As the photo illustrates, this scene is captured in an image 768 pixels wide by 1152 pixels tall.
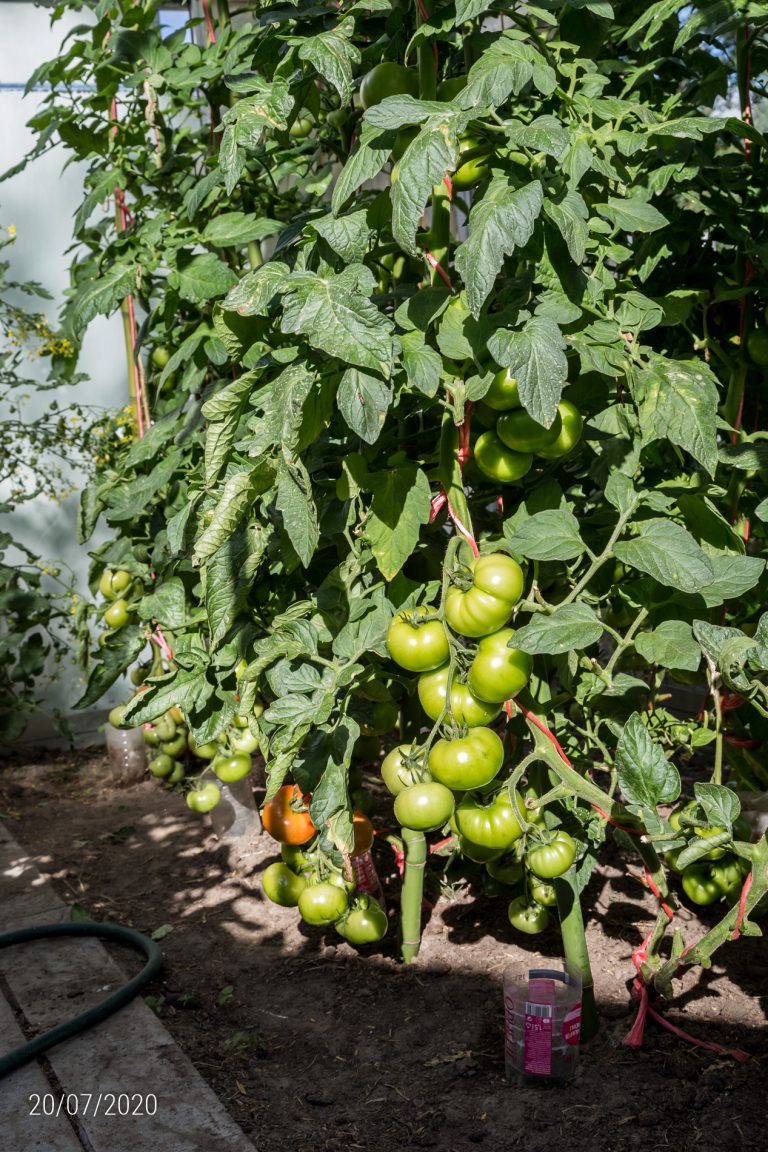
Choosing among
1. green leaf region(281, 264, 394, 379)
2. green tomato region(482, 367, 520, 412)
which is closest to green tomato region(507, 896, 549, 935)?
green tomato region(482, 367, 520, 412)

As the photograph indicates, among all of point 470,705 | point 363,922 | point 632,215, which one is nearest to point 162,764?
point 363,922

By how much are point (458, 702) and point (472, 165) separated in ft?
2.41

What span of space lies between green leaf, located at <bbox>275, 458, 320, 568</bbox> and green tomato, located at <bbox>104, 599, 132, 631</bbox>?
102 cm

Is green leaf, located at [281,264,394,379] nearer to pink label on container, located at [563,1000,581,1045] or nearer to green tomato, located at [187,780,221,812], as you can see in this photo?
pink label on container, located at [563,1000,581,1045]

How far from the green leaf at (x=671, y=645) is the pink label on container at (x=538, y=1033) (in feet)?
1.82

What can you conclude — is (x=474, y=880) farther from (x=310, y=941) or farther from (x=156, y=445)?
(x=156, y=445)

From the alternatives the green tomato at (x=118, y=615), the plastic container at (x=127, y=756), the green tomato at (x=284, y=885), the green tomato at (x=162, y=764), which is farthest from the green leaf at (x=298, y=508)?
the plastic container at (x=127, y=756)

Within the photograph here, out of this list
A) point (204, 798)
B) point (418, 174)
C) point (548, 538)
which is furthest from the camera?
point (204, 798)

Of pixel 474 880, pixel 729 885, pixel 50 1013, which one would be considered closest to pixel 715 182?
pixel 729 885

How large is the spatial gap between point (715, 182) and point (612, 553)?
698 mm

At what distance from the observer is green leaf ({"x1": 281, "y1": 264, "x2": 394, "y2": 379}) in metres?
1.29

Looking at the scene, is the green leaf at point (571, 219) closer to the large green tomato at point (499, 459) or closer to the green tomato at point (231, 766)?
the large green tomato at point (499, 459)

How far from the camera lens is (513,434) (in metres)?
1.42

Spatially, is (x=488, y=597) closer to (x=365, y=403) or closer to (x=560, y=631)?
(x=560, y=631)
